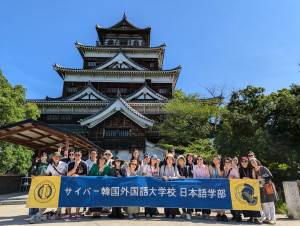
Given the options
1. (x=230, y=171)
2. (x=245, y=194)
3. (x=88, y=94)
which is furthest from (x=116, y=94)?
(x=245, y=194)

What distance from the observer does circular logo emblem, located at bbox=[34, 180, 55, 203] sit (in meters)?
5.43

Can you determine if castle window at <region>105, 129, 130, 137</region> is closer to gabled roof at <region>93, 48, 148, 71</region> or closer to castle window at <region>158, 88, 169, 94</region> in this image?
castle window at <region>158, 88, 169, 94</region>

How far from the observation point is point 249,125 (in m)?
9.91

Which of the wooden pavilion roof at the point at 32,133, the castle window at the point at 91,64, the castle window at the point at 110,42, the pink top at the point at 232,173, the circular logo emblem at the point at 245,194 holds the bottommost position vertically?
the circular logo emblem at the point at 245,194

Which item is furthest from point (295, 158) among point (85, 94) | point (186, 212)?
point (85, 94)

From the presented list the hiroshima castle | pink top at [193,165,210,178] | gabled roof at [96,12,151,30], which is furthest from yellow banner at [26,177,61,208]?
gabled roof at [96,12,151,30]

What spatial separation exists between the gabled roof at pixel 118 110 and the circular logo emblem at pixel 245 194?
10481 mm

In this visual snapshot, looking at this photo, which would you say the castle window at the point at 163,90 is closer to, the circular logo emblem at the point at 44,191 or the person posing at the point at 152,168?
the person posing at the point at 152,168

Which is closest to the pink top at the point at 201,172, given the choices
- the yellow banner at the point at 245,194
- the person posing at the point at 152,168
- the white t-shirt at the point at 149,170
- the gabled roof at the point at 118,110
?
the yellow banner at the point at 245,194

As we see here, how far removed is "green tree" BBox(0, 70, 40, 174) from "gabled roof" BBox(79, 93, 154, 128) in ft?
14.1

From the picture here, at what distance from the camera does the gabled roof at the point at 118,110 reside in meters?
15.8

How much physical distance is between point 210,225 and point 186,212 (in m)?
1.02

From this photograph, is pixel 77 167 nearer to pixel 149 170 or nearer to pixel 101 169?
pixel 101 169

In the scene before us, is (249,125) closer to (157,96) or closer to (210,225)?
(210,225)
